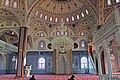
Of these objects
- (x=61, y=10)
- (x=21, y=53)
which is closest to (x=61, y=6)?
(x=61, y=10)

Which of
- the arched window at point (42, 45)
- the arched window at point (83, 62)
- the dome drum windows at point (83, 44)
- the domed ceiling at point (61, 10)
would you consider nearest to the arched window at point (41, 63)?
the arched window at point (42, 45)

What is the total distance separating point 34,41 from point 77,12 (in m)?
7.98

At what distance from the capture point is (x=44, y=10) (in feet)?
63.7

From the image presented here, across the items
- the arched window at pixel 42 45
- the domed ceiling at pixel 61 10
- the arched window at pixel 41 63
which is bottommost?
the arched window at pixel 41 63

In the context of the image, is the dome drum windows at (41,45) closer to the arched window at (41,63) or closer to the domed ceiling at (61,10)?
the arched window at (41,63)

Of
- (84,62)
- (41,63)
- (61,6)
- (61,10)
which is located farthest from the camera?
(41,63)

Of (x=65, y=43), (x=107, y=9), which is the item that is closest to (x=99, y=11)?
(x=107, y=9)

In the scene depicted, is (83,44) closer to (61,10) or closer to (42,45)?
(61,10)

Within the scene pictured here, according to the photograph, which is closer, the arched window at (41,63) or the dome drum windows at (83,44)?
the arched window at (41,63)

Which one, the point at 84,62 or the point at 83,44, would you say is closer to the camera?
the point at 84,62

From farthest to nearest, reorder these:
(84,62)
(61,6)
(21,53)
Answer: (84,62)
(61,6)
(21,53)

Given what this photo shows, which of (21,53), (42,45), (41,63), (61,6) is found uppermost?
(61,6)

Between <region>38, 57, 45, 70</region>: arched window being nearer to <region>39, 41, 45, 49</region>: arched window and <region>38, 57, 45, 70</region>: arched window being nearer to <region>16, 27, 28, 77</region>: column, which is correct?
<region>39, 41, 45, 49</region>: arched window

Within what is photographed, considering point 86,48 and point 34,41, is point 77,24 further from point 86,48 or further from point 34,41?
point 34,41
